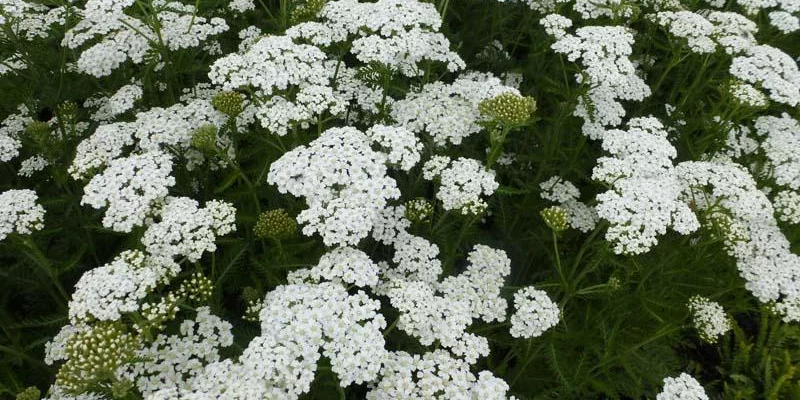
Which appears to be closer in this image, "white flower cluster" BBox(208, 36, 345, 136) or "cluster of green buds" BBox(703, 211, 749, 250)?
"white flower cluster" BBox(208, 36, 345, 136)

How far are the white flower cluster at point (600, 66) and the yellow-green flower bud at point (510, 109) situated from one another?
1.10 m

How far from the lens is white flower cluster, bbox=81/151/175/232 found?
3936 mm

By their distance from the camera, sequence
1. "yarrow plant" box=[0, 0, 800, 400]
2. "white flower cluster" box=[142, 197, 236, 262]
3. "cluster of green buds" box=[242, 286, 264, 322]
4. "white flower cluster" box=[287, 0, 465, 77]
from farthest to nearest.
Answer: "white flower cluster" box=[287, 0, 465, 77]
"cluster of green buds" box=[242, 286, 264, 322]
"white flower cluster" box=[142, 197, 236, 262]
"yarrow plant" box=[0, 0, 800, 400]

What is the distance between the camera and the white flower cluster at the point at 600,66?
204 inches

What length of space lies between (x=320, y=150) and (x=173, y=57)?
255 cm

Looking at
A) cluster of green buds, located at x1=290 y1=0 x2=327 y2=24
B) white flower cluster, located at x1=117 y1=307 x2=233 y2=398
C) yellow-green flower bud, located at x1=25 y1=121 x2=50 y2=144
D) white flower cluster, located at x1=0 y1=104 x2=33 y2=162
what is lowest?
white flower cluster, located at x1=117 y1=307 x2=233 y2=398

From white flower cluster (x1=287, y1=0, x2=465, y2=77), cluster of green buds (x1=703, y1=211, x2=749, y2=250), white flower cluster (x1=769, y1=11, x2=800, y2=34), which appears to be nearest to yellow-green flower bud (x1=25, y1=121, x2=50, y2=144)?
white flower cluster (x1=287, y1=0, x2=465, y2=77)

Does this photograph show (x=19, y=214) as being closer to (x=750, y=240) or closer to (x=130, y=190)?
(x=130, y=190)

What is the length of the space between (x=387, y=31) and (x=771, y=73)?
4174 mm

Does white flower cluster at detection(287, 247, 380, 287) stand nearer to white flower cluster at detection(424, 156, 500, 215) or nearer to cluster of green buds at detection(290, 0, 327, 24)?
white flower cluster at detection(424, 156, 500, 215)

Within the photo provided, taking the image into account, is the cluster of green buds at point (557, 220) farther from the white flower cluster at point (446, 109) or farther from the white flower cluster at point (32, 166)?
the white flower cluster at point (32, 166)

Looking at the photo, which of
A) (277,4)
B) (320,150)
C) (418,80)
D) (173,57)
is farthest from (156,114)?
(277,4)

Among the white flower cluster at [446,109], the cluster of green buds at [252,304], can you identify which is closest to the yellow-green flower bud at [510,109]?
the white flower cluster at [446,109]

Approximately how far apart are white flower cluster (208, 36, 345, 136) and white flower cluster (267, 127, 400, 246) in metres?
0.46
